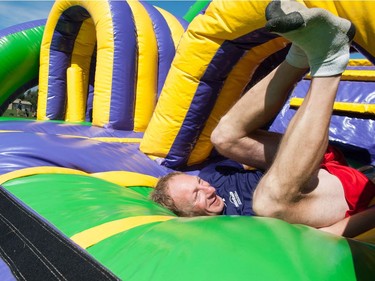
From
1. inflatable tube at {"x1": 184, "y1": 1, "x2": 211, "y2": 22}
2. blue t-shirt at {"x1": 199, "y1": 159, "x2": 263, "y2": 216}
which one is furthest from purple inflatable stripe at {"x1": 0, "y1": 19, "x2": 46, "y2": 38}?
blue t-shirt at {"x1": 199, "y1": 159, "x2": 263, "y2": 216}

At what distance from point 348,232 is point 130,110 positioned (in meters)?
1.65

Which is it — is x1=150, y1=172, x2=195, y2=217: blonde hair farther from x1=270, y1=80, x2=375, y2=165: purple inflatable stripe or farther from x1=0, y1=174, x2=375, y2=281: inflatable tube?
x1=270, y1=80, x2=375, y2=165: purple inflatable stripe

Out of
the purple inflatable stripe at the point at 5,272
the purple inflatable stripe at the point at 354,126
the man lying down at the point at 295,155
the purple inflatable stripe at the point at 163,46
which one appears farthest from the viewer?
the purple inflatable stripe at the point at 163,46

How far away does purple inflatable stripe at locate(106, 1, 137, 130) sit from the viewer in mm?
2508

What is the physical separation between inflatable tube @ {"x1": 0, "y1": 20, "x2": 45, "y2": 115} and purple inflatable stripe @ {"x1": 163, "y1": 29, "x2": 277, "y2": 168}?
6.21ft

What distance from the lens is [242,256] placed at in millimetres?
839

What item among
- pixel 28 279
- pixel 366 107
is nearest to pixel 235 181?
pixel 366 107

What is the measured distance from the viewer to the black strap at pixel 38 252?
890 mm

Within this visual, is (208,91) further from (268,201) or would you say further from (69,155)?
(268,201)

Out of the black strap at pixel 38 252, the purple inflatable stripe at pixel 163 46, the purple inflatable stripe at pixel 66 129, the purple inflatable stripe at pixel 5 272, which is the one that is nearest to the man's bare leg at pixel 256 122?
the black strap at pixel 38 252

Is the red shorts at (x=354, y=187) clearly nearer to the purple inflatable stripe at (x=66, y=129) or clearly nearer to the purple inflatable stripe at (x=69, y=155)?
the purple inflatable stripe at (x=69, y=155)

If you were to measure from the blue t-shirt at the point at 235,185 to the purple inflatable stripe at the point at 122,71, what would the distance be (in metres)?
0.81

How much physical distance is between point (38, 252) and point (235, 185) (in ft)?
2.89

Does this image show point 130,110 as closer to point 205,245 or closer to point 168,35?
point 168,35
